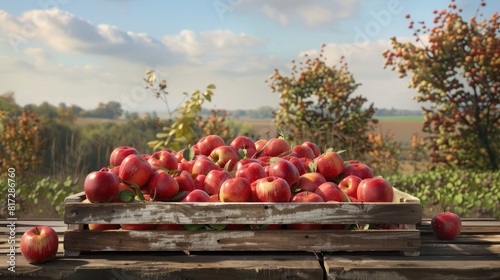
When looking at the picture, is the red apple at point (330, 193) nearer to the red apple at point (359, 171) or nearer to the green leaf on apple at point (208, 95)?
the red apple at point (359, 171)

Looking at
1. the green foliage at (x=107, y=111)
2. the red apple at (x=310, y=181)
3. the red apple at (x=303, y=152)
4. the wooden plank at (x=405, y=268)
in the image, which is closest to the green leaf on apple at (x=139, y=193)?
the red apple at (x=310, y=181)

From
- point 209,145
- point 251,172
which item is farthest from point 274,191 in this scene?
point 209,145

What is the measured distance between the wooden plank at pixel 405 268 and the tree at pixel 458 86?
22.3 ft

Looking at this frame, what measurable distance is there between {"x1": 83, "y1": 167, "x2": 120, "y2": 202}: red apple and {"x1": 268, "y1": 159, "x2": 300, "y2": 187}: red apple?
75 cm

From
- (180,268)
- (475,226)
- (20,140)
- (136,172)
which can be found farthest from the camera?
(20,140)

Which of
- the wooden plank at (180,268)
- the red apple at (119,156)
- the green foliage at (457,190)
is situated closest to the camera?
the wooden plank at (180,268)

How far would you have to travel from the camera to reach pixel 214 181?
2762 mm

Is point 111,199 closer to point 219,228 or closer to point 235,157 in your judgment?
point 219,228

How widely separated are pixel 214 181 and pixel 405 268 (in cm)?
98

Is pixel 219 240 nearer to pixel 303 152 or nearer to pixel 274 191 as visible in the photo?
pixel 274 191

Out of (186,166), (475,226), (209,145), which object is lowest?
(475,226)

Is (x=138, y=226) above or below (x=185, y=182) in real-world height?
below

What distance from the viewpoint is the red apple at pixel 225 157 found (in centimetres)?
316

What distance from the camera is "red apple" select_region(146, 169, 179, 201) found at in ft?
8.59
